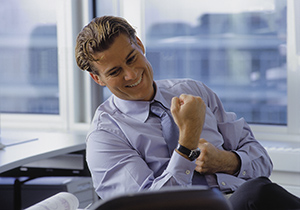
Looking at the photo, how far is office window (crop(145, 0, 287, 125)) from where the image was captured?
2695 mm

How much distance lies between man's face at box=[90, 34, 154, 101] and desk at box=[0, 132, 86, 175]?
0.61 metres

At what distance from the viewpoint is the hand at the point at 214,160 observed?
1.58 m

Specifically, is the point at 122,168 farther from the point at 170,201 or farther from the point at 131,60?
the point at 170,201

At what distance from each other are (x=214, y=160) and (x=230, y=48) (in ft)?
4.42

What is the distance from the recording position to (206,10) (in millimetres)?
2807

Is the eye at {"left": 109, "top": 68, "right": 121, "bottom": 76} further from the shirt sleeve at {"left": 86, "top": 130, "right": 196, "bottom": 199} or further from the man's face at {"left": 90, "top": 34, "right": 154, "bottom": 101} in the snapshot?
the shirt sleeve at {"left": 86, "top": 130, "right": 196, "bottom": 199}

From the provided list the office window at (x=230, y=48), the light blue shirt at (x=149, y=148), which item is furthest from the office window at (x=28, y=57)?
the light blue shirt at (x=149, y=148)

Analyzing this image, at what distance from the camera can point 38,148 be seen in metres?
2.32

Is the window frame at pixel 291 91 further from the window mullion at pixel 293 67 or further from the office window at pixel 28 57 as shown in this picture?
the office window at pixel 28 57

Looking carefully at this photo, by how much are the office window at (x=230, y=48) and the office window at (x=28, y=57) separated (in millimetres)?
798

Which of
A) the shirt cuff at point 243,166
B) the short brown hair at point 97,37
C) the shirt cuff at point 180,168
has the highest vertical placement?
the short brown hair at point 97,37

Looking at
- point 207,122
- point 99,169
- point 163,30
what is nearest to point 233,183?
point 207,122

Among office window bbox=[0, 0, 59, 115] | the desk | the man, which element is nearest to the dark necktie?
the man

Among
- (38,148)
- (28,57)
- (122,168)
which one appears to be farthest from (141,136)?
(28,57)
